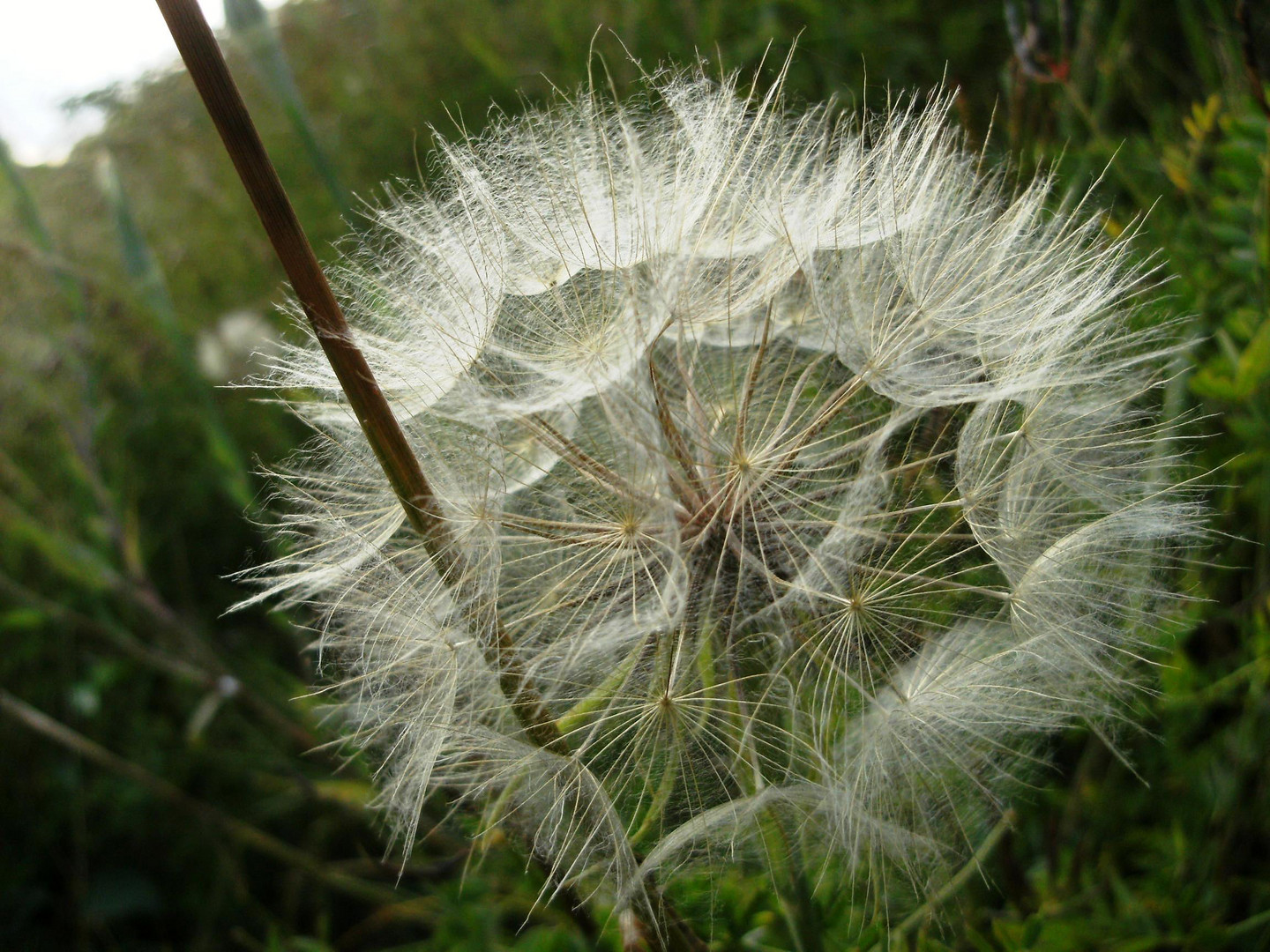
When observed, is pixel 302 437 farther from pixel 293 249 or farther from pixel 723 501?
pixel 293 249

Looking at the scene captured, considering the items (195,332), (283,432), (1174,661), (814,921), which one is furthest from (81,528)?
(1174,661)

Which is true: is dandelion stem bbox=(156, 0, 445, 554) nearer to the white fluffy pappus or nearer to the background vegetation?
the white fluffy pappus

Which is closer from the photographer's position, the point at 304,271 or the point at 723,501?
the point at 304,271

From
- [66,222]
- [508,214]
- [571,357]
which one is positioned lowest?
[571,357]

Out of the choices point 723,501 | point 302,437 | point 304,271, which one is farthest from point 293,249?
point 302,437

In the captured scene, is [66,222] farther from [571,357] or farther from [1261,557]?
[1261,557]
